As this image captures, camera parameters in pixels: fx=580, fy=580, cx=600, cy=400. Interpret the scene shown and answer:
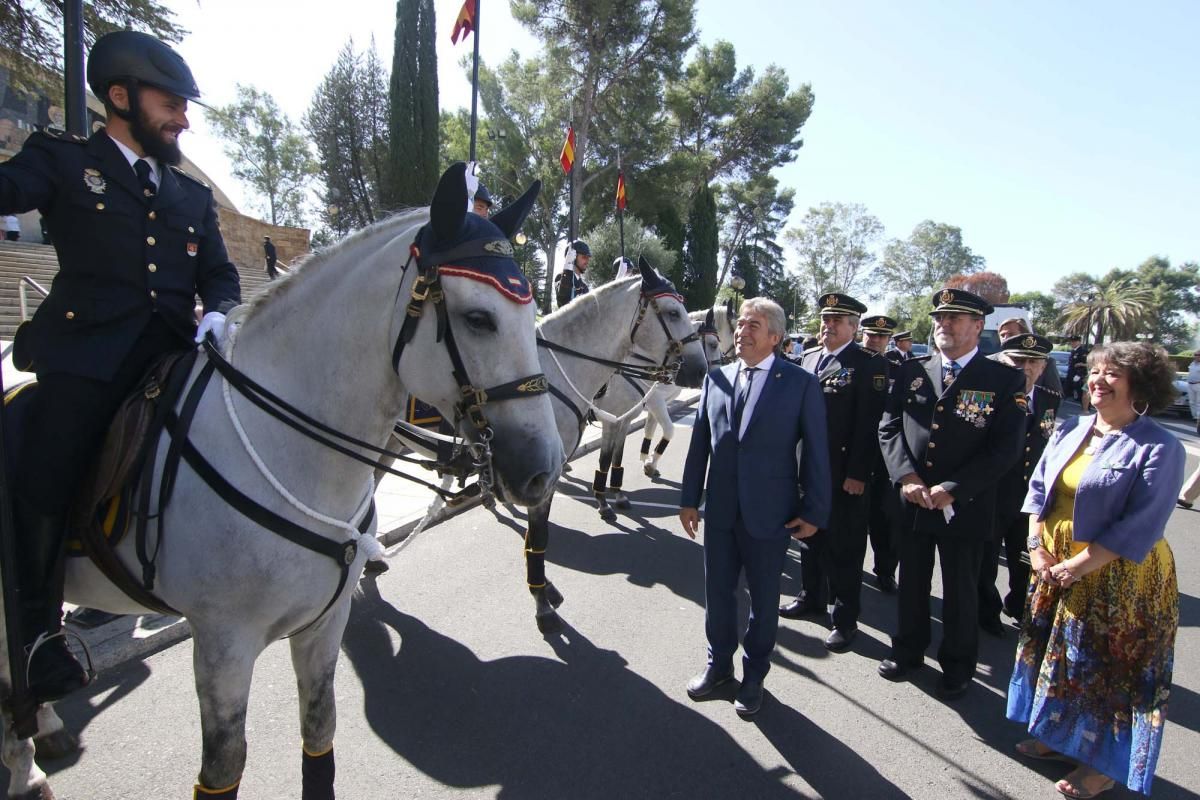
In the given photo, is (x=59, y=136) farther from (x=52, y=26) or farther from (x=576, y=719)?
(x=52, y=26)

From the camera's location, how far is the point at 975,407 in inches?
134

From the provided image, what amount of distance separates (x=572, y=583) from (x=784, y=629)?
66.9 inches

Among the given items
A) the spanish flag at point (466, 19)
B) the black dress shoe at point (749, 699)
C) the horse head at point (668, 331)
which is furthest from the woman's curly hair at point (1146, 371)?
the spanish flag at point (466, 19)

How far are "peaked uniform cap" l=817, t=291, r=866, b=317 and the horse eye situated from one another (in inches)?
138

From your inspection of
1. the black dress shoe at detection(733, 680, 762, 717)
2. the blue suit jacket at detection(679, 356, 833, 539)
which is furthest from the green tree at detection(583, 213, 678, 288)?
the black dress shoe at detection(733, 680, 762, 717)

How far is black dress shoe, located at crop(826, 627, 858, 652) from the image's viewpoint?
3.99 metres

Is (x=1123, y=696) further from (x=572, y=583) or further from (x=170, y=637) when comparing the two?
(x=170, y=637)

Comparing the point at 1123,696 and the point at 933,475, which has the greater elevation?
the point at 933,475

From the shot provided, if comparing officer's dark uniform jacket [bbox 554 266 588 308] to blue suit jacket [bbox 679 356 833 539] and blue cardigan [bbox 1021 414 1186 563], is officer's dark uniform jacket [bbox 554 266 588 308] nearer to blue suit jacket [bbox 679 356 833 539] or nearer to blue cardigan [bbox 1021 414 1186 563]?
blue suit jacket [bbox 679 356 833 539]

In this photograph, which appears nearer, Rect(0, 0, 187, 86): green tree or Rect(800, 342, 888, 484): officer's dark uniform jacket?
Rect(800, 342, 888, 484): officer's dark uniform jacket

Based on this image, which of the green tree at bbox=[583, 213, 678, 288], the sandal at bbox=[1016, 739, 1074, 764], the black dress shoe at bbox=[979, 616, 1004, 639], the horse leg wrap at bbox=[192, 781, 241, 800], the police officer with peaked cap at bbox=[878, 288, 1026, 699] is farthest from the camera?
the green tree at bbox=[583, 213, 678, 288]

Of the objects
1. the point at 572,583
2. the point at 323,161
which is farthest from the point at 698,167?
the point at 572,583

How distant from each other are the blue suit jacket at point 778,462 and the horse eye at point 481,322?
1.84m

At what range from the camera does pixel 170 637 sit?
356 cm
